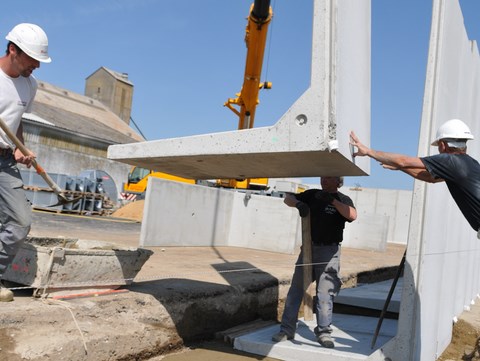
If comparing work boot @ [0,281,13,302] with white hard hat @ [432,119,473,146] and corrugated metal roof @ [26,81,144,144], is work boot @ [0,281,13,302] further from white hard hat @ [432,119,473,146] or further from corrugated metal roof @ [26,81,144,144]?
corrugated metal roof @ [26,81,144,144]

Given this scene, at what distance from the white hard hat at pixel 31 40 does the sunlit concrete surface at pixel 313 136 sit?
3.52 feet

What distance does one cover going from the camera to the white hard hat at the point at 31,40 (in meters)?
3.69

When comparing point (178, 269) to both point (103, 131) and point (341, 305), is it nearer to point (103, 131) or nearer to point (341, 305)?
point (341, 305)

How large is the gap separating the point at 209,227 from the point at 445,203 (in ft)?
24.5

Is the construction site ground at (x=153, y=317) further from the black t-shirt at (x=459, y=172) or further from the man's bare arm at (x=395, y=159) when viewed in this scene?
the black t-shirt at (x=459, y=172)

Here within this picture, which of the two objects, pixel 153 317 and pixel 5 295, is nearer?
pixel 5 295

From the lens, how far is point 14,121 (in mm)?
3775

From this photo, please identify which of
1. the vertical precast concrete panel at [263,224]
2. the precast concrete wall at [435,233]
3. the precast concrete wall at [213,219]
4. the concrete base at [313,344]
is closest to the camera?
the precast concrete wall at [435,233]

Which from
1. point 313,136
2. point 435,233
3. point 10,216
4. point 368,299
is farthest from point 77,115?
point 313,136

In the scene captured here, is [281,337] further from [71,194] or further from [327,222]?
[71,194]

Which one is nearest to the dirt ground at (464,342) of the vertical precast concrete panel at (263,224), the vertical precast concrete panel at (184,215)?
the vertical precast concrete panel at (184,215)

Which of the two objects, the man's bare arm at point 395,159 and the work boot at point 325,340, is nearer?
the man's bare arm at point 395,159

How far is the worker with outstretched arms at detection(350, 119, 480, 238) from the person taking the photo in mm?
3619

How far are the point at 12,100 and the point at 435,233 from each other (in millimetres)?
3689
